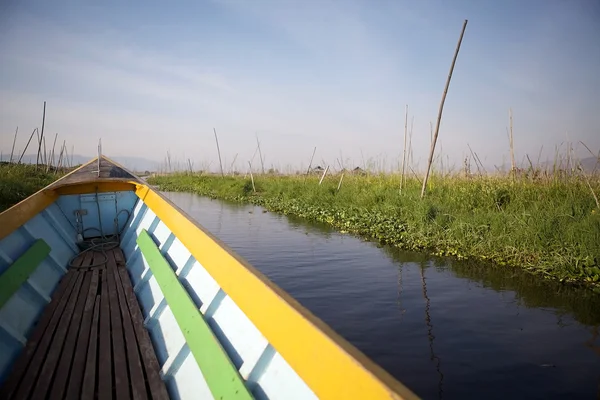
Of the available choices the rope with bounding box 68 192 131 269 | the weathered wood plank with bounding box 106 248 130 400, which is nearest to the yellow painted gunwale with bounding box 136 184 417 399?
the weathered wood plank with bounding box 106 248 130 400

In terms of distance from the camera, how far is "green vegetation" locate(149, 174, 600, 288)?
5.33 m

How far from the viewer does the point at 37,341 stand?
270cm

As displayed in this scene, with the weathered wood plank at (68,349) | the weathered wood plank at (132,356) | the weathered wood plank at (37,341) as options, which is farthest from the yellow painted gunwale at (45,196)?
the weathered wood plank at (132,356)

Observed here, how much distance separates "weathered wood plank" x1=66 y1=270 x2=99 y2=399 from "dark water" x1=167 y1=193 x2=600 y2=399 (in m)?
2.33

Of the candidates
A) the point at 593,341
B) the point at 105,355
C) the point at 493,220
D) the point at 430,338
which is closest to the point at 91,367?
the point at 105,355

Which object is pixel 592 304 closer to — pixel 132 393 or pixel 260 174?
pixel 132 393

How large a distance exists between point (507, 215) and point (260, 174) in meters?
24.3

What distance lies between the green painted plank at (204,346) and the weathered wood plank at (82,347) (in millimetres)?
666

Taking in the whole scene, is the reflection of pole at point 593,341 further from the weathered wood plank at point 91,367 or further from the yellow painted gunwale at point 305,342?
the weathered wood plank at point 91,367

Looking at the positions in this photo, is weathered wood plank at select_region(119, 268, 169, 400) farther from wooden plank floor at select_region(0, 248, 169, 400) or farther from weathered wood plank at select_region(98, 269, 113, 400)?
weathered wood plank at select_region(98, 269, 113, 400)

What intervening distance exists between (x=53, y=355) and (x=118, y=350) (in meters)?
0.45

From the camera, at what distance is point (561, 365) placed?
3.13 metres

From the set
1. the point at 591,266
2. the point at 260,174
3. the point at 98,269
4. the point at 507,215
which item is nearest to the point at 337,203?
the point at 507,215

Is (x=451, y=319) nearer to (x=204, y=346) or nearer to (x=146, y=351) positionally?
(x=204, y=346)
